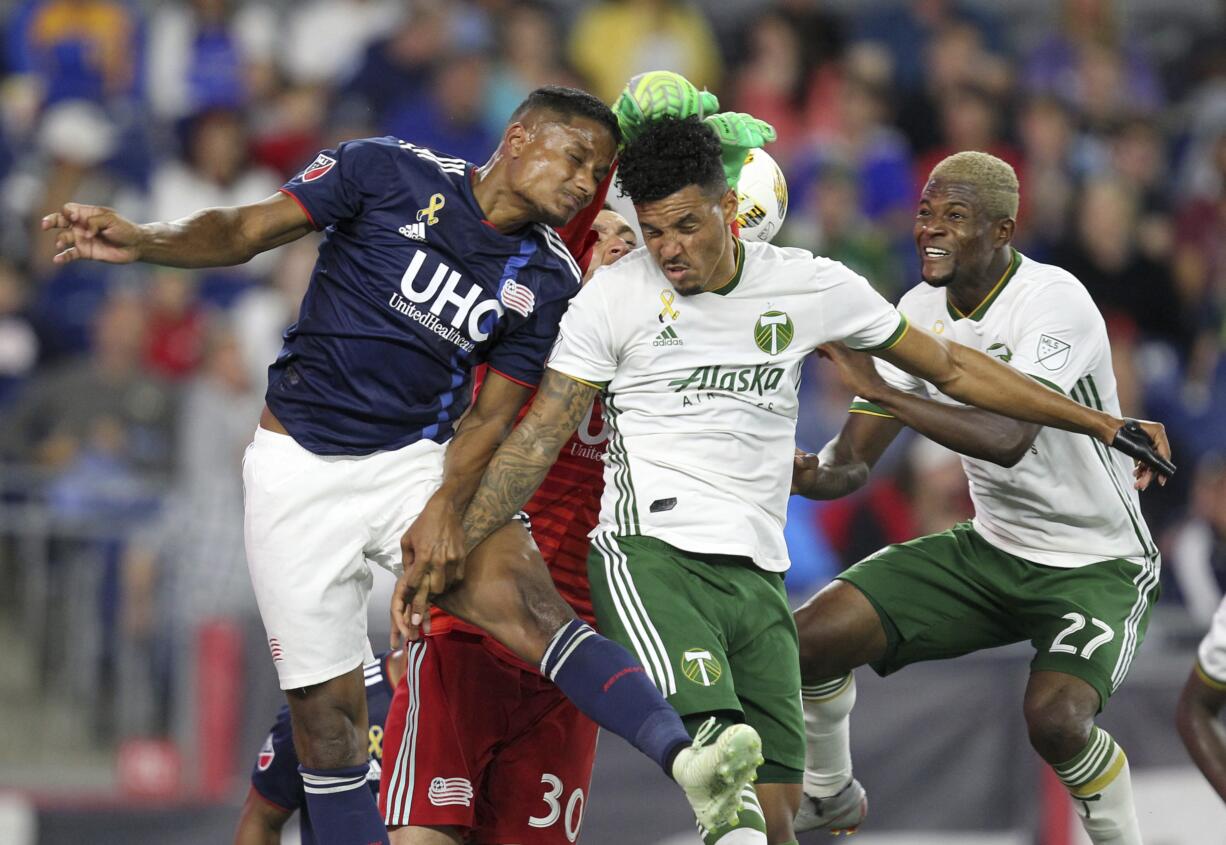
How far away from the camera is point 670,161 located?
4.89 m

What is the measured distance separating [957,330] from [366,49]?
7033 millimetres

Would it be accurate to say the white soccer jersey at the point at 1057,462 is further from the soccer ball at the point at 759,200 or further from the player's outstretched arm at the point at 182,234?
the player's outstretched arm at the point at 182,234

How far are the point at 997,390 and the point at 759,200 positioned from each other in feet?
3.16

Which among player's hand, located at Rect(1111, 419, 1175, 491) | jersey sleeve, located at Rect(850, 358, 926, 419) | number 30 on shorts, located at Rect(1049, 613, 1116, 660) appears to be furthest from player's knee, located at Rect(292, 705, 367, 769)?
player's hand, located at Rect(1111, 419, 1175, 491)

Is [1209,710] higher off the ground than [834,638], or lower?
lower

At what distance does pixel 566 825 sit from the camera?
570 cm

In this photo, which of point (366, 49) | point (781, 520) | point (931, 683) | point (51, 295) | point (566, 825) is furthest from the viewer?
point (366, 49)

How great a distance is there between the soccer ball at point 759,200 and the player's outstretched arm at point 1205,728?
8.31 ft

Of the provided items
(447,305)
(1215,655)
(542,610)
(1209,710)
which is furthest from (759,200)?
(1209,710)

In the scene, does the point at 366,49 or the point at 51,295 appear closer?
the point at 51,295

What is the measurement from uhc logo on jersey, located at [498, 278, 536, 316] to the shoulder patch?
1.65 meters

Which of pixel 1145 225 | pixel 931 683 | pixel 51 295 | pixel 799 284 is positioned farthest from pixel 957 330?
pixel 1145 225

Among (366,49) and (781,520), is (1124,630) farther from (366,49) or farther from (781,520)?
(366,49)

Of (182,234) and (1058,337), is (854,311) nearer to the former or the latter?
(1058,337)
